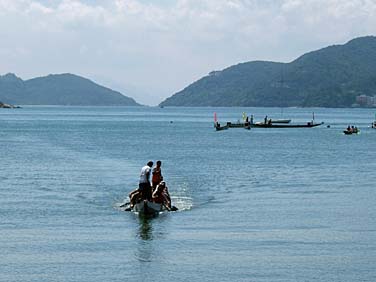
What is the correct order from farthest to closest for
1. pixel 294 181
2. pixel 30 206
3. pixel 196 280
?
pixel 294 181, pixel 30 206, pixel 196 280

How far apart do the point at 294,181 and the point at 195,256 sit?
31491mm

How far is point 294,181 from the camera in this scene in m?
62.0

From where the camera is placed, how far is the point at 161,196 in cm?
4350

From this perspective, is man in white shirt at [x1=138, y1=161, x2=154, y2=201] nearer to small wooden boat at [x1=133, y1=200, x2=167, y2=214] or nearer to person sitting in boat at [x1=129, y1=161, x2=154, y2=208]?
person sitting in boat at [x1=129, y1=161, x2=154, y2=208]

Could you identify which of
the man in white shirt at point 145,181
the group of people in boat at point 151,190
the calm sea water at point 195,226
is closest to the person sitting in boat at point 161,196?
the group of people in boat at point 151,190

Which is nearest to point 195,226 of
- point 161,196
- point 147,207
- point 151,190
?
point 147,207

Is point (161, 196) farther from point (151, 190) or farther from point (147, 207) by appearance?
point (147, 207)

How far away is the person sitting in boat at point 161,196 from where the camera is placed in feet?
141

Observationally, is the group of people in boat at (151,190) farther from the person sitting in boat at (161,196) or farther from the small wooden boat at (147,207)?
the small wooden boat at (147,207)

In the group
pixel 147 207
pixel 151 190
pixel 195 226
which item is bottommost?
pixel 195 226

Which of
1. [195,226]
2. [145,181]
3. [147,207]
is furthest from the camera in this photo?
[147,207]

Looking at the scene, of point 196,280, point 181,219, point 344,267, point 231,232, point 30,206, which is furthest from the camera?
point 30,206

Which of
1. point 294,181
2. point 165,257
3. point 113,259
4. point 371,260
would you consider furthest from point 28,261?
point 294,181

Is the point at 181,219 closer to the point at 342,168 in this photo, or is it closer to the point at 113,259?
the point at 113,259
